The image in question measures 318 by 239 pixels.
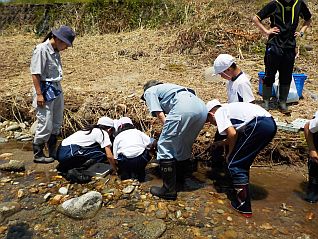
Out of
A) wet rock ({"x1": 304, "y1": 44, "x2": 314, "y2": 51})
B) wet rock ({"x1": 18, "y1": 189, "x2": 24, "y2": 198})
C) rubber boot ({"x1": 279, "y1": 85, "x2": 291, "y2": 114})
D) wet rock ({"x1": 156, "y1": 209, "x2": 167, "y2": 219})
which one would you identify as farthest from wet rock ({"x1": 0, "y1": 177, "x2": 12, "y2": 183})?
wet rock ({"x1": 304, "y1": 44, "x2": 314, "y2": 51})

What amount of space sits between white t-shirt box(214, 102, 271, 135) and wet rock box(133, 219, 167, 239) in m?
1.05

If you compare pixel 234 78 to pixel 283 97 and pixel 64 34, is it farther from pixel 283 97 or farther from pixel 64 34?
pixel 64 34

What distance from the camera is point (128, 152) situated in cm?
417

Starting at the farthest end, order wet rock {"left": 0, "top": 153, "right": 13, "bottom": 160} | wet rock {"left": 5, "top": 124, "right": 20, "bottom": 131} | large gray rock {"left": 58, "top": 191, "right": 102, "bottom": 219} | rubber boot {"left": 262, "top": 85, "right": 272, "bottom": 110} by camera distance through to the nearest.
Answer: wet rock {"left": 5, "top": 124, "right": 20, "bottom": 131}, rubber boot {"left": 262, "top": 85, "right": 272, "bottom": 110}, wet rock {"left": 0, "top": 153, "right": 13, "bottom": 160}, large gray rock {"left": 58, "top": 191, "right": 102, "bottom": 219}

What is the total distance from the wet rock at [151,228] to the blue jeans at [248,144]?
849 mm

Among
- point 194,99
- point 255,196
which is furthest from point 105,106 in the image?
point 255,196

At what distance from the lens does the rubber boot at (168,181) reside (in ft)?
12.3

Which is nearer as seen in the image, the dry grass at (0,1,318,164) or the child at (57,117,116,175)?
the child at (57,117,116,175)

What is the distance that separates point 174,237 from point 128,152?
1.24m

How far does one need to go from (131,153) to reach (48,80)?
141cm

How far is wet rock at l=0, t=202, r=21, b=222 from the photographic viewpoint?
140 inches

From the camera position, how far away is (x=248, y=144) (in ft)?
11.6

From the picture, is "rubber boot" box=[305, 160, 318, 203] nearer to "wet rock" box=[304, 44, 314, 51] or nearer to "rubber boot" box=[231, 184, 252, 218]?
"rubber boot" box=[231, 184, 252, 218]

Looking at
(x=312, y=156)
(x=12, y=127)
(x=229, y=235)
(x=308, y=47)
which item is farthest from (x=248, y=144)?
(x=308, y=47)
